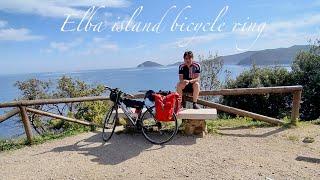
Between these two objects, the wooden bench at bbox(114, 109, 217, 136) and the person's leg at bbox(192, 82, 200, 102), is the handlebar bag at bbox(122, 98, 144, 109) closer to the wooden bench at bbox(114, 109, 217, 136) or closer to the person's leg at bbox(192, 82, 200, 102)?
the wooden bench at bbox(114, 109, 217, 136)

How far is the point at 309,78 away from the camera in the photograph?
15.5m

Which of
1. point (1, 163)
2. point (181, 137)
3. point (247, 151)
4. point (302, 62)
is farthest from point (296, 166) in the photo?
point (302, 62)

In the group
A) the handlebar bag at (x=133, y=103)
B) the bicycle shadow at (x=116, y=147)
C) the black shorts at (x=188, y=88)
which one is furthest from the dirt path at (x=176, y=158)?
the black shorts at (x=188, y=88)

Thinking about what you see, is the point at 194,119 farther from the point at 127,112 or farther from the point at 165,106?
the point at 127,112

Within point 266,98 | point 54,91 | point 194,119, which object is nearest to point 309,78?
point 266,98

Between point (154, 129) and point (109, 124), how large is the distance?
128 cm

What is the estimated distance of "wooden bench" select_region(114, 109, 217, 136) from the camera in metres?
8.24

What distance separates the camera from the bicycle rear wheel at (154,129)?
8.09 metres

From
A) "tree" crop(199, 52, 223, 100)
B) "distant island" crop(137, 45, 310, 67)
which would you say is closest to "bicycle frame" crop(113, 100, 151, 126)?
"distant island" crop(137, 45, 310, 67)

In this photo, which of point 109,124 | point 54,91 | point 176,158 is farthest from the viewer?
point 54,91

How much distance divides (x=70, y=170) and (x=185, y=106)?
3.58m

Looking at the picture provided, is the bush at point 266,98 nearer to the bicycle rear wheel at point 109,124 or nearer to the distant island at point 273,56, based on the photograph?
the distant island at point 273,56

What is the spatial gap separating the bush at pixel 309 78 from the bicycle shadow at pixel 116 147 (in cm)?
831

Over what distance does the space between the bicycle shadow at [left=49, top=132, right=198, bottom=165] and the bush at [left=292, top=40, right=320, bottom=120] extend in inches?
327
